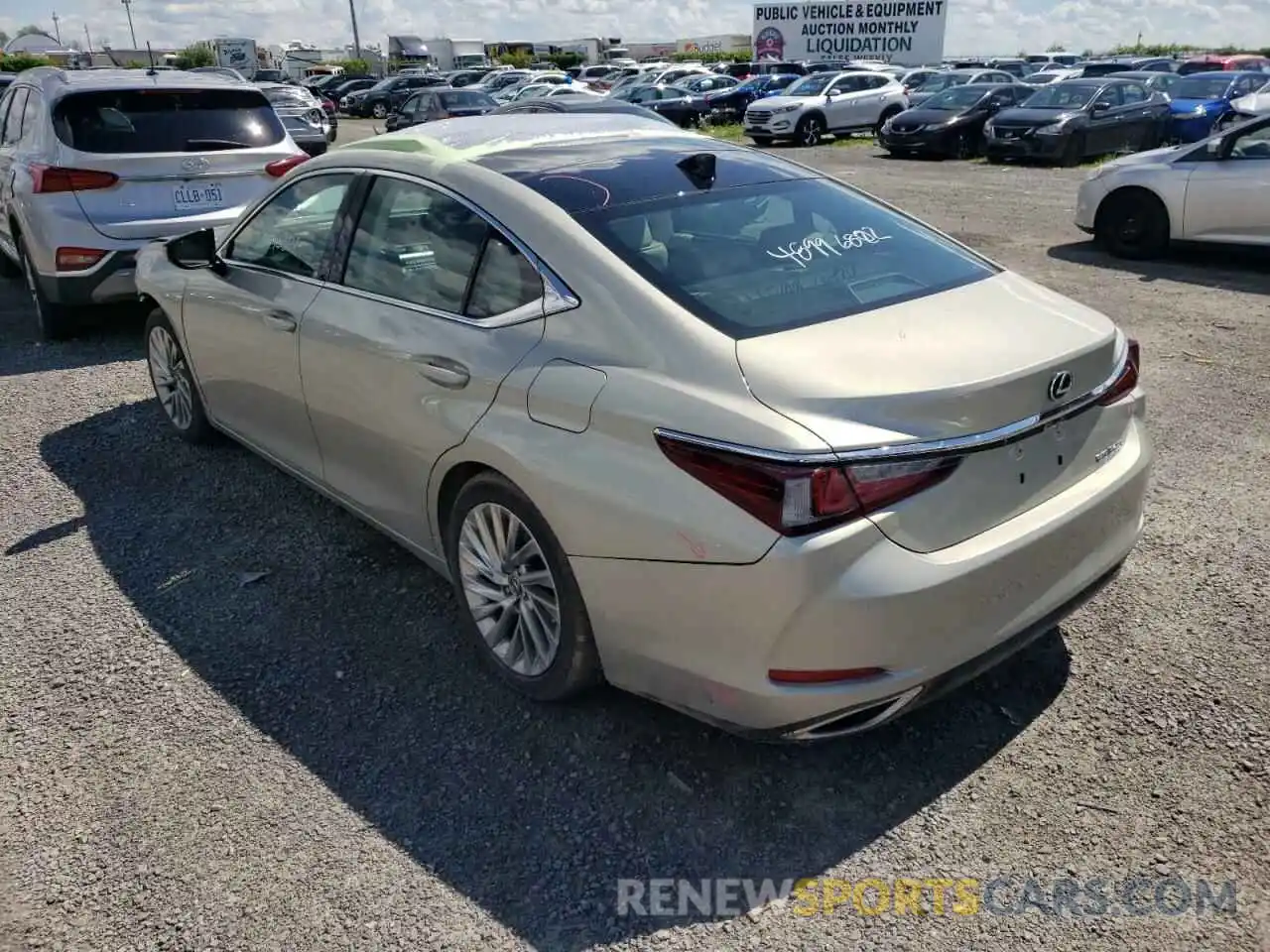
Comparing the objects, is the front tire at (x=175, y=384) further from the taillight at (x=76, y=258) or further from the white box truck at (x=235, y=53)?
the white box truck at (x=235, y=53)

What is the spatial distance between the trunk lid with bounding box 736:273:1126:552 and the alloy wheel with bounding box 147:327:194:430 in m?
3.70

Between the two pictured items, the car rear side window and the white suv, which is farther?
the white suv

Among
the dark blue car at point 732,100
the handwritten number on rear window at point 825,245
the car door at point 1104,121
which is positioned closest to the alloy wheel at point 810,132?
the dark blue car at point 732,100

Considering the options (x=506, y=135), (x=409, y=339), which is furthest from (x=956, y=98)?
(x=409, y=339)

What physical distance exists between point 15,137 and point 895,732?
8.06 metres

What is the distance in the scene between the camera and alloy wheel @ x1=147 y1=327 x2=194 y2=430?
17.4 feet

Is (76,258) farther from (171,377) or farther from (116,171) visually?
(171,377)

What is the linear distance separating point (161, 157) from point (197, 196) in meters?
0.34

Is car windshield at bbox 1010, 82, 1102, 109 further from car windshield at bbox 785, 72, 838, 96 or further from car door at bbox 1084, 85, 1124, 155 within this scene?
car windshield at bbox 785, 72, 838, 96

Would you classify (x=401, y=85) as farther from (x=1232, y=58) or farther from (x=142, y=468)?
(x=142, y=468)

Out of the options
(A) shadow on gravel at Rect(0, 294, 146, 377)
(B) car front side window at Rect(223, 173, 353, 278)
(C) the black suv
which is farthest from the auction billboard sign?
(B) car front side window at Rect(223, 173, 353, 278)

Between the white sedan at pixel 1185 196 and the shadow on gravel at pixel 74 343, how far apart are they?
8.74m

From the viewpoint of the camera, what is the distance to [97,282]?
7000 millimetres

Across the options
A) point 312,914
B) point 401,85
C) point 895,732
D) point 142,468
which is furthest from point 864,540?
point 401,85
